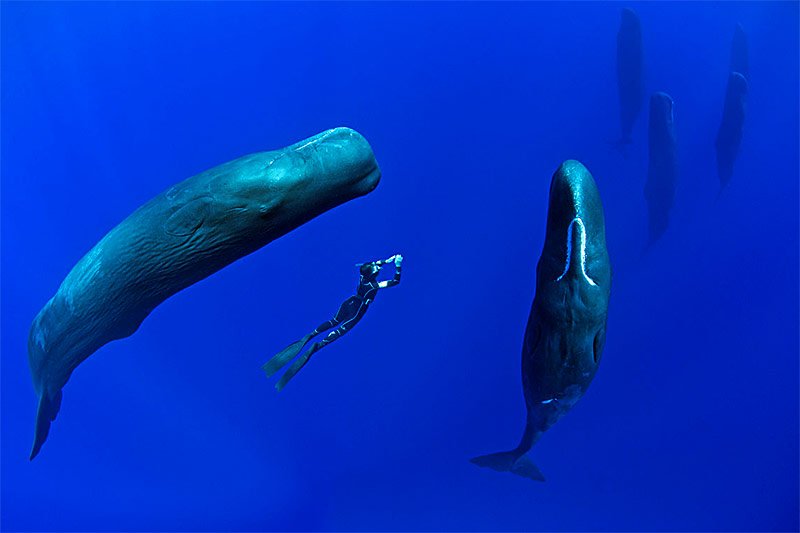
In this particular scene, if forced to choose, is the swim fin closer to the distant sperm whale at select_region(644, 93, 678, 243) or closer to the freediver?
the freediver

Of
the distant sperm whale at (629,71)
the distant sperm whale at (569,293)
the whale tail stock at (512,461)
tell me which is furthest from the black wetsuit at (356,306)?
the distant sperm whale at (629,71)

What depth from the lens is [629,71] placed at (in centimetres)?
1136

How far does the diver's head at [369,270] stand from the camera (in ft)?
14.8

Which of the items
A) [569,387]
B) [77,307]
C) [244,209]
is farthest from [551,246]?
[77,307]

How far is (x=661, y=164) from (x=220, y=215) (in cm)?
889

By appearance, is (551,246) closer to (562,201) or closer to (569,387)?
(562,201)

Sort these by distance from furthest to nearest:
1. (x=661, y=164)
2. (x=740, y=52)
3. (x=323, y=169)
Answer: (x=740, y=52) → (x=661, y=164) → (x=323, y=169)

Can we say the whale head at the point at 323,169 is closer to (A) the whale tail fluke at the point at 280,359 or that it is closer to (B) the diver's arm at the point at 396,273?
(B) the diver's arm at the point at 396,273

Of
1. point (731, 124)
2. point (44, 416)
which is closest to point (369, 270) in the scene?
point (44, 416)

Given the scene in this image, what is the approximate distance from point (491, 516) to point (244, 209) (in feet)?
30.4

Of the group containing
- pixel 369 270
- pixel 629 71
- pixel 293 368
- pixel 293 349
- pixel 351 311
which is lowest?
pixel 293 368

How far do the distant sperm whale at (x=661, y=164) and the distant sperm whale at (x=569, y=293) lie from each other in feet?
21.7

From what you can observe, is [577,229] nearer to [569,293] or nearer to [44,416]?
[569,293]

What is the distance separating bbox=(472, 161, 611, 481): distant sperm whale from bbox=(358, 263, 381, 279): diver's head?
121 cm
